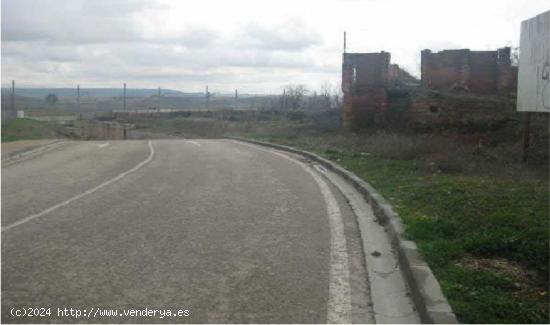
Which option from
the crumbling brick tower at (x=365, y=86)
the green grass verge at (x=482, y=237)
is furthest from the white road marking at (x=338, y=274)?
the crumbling brick tower at (x=365, y=86)

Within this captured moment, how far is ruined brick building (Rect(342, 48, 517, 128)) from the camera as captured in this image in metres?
21.2

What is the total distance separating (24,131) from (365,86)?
2123 cm

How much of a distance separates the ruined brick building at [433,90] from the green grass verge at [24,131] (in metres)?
17.8

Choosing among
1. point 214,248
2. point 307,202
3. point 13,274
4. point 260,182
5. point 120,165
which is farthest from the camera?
point 120,165

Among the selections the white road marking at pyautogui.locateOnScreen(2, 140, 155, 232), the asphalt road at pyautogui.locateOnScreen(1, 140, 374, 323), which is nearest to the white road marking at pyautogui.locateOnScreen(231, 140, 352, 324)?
the asphalt road at pyautogui.locateOnScreen(1, 140, 374, 323)

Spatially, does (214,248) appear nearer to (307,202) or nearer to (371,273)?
(371,273)

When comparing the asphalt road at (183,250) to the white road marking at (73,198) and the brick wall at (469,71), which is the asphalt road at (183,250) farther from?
the brick wall at (469,71)

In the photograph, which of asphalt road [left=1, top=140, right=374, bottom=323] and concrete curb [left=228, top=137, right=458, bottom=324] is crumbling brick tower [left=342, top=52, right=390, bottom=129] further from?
concrete curb [left=228, top=137, right=458, bottom=324]

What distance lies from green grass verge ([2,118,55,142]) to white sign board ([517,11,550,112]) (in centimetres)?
2584

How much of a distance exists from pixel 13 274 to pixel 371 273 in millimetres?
3492

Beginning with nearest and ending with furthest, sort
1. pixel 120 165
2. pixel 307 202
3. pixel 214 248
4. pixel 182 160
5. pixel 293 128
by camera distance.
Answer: pixel 214 248 < pixel 307 202 < pixel 120 165 < pixel 182 160 < pixel 293 128

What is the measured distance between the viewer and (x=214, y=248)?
702 cm

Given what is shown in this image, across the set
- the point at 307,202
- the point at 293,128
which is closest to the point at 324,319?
the point at 307,202

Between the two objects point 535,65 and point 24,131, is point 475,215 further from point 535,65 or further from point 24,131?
point 24,131
